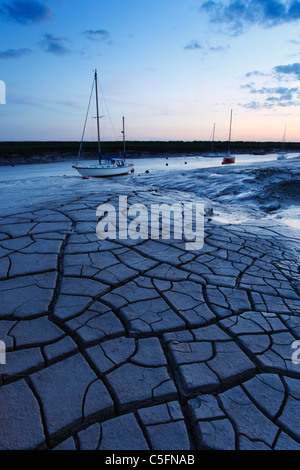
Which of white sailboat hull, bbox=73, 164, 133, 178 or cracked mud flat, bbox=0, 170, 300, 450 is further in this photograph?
white sailboat hull, bbox=73, 164, 133, 178

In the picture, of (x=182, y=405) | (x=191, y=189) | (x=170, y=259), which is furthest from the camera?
(x=191, y=189)

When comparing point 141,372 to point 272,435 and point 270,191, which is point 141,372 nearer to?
point 272,435

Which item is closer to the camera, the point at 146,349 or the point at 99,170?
the point at 146,349

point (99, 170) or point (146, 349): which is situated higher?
point (99, 170)

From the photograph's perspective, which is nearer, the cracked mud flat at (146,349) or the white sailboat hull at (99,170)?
the cracked mud flat at (146,349)

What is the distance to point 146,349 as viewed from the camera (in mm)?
1882

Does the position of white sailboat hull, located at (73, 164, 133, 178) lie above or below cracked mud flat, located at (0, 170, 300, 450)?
above

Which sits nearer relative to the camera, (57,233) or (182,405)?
(182,405)

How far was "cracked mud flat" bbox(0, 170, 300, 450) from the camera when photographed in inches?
54.4

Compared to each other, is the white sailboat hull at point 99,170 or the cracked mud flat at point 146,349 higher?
the white sailboat hull at point 99,170

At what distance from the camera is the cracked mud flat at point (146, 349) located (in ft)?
4.53
